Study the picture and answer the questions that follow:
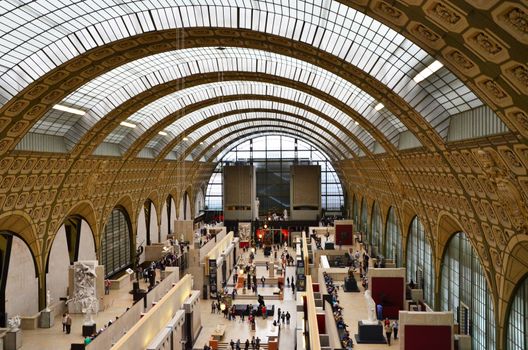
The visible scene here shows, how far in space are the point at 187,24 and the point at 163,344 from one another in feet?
54.2

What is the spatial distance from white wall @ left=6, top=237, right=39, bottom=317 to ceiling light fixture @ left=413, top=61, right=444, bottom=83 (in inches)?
996

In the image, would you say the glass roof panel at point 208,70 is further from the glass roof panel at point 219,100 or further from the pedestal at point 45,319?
the pedestal at point 45,319

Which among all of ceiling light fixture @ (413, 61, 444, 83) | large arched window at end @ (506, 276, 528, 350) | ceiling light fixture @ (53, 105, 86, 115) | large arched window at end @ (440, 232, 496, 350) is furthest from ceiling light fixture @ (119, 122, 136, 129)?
large arched window at end @ (506, 276, 528, 350)

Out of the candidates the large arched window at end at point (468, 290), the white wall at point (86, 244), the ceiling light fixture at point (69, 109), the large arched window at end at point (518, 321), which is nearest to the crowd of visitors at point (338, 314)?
the large arched window at end at point (468, 290)

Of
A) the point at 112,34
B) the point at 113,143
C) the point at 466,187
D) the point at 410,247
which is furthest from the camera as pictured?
the point at 113,143

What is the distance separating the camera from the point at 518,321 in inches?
725

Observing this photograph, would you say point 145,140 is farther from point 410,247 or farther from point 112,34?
point 410,247

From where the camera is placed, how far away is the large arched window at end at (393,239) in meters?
41.2

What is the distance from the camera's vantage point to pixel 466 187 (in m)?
20.6

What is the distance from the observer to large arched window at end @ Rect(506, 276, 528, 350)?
17.9 m

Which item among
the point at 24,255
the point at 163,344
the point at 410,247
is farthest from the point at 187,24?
the point at 410,247

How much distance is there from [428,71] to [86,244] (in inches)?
1248

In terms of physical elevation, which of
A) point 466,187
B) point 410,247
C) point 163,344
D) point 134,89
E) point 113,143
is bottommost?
point 163,344

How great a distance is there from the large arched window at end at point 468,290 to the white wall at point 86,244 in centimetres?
2749
